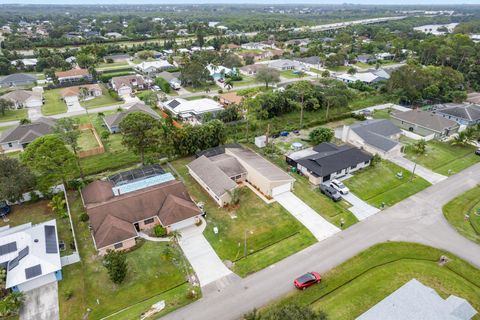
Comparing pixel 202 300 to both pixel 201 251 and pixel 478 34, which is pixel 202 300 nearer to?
pixel 201 251

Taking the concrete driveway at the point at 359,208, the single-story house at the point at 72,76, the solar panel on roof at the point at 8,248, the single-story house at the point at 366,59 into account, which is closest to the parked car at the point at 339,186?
the concrete driveway at the point at 359,208

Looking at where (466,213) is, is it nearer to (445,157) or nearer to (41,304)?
(445,157)

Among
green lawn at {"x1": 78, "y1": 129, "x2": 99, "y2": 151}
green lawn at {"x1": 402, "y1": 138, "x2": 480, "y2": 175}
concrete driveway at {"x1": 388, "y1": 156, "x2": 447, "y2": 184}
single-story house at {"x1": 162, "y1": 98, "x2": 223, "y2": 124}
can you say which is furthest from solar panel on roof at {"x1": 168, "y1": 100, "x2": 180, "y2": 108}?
green lawn at {"x1": 402, "y1": 138, "x2": 480, "y2": 175}

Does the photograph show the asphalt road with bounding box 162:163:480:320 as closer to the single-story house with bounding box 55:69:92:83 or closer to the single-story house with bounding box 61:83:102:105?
the single-story house with bounding box 61:83:102:105

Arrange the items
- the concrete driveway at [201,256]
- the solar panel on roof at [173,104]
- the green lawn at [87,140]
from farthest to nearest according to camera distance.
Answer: the solar panel on roof at [173,104] → the green lawn at [87,140] → the concrete driveway at [201,256]

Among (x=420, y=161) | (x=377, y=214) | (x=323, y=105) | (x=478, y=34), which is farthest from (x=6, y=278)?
(x=478, y=34)

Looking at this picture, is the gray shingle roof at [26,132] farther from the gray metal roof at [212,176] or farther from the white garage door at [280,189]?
the white garage door at [280,189]
